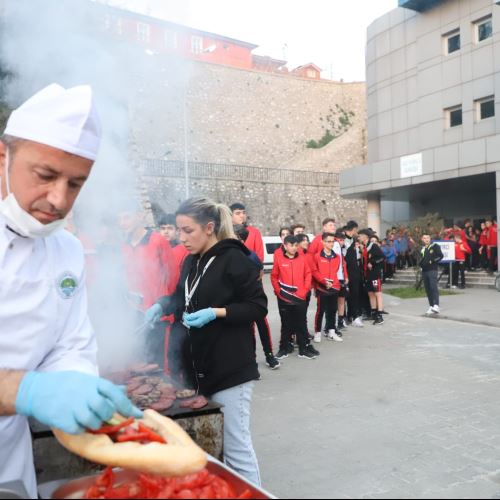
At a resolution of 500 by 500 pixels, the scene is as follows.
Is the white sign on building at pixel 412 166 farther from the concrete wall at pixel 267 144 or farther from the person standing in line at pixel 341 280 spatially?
the person standing in line at pixel 341 280

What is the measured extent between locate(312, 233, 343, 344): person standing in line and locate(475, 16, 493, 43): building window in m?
16.3

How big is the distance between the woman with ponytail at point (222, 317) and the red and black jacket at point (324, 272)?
5625 millimetres

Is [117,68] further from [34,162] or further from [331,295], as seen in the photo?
[331,295]

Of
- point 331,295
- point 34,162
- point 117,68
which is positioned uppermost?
point 117,68

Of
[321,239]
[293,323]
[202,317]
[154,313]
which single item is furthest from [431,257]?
[202,317]

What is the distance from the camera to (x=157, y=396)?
294 centimetres

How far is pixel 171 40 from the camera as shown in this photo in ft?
17.6

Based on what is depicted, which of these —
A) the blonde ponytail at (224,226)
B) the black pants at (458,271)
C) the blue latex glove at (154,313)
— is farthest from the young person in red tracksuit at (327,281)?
the black pants at (458,271)

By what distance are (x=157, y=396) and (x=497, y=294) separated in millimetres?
14231

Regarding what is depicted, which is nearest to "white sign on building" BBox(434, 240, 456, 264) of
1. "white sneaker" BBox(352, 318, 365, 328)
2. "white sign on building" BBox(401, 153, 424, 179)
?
"white sneaker" BBox(352, 318, 365, 328)

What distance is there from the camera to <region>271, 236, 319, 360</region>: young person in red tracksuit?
789 cm

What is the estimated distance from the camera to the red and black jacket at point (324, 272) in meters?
8.88

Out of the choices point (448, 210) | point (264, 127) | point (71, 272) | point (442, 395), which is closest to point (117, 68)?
point (71, 272)

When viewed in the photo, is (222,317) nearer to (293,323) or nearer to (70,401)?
(70,401)
